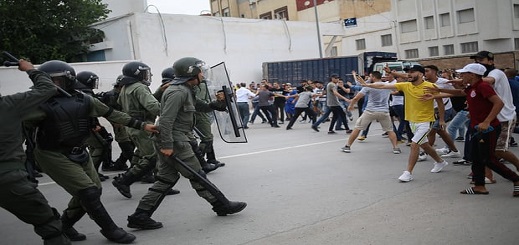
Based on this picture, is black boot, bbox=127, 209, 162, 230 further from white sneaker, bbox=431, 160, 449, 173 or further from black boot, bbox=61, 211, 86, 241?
white sneaker, bbox=431, 160, 449, 173

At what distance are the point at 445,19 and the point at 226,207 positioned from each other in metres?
36.5

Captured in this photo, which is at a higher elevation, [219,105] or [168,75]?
[168,75]

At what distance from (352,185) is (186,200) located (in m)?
2.30

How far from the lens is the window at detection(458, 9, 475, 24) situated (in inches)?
1392

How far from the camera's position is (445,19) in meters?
37.3

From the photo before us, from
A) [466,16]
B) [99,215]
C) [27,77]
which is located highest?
[466,16]

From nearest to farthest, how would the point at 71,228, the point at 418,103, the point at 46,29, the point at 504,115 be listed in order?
1. the point at 71,228
2. the point at 504,115
3. the point at 418,103
4. the point at 46,29

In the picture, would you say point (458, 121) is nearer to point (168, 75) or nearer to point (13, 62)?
point (168, 75)

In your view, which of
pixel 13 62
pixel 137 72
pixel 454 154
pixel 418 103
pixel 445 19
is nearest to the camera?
pixel 13 62

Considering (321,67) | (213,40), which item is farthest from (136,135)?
(213,40)

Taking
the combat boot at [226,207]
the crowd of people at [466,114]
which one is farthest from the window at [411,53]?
the combat boot at [226,207]

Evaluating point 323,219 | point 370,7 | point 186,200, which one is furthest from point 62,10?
point 370,7

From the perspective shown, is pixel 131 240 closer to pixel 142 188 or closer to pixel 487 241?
pixel 142 188

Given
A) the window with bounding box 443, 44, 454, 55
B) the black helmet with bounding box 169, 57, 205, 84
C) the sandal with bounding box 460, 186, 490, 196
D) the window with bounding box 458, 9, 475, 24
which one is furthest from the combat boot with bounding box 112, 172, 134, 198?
the window with bounding box 443, 44, 454, 55
